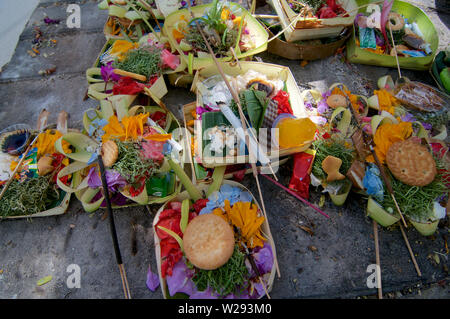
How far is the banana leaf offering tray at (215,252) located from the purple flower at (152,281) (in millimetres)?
203

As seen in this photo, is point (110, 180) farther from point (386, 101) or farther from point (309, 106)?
point (386, 101)

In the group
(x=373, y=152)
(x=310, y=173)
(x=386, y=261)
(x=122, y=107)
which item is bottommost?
(x=386, y=261)

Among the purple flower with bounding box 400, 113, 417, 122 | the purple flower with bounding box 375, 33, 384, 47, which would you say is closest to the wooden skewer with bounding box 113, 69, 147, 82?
the purple flower with bounding box 400, 113, 417, 122

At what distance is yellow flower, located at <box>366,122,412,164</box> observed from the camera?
205 cm

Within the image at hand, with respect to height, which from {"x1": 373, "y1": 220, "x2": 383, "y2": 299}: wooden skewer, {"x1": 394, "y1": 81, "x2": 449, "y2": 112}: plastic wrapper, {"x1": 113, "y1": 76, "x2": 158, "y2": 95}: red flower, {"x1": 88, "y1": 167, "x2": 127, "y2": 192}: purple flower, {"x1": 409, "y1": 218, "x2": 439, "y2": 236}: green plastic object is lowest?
{"x1": 373, "y1": 220, "x2": 383, "y2": 299}: wooden skewer

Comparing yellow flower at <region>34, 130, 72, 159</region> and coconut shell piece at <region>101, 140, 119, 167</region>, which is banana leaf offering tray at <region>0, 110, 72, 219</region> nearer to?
yellow flower at <region>34, 130, 72, 159</region>

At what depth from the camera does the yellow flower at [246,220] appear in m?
1.76

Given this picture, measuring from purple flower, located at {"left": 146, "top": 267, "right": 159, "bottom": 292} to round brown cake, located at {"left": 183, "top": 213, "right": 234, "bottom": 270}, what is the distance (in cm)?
44

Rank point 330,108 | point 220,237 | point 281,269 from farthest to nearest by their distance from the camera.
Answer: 1. point 330,108
2. point 281,269
3. point 220,237
